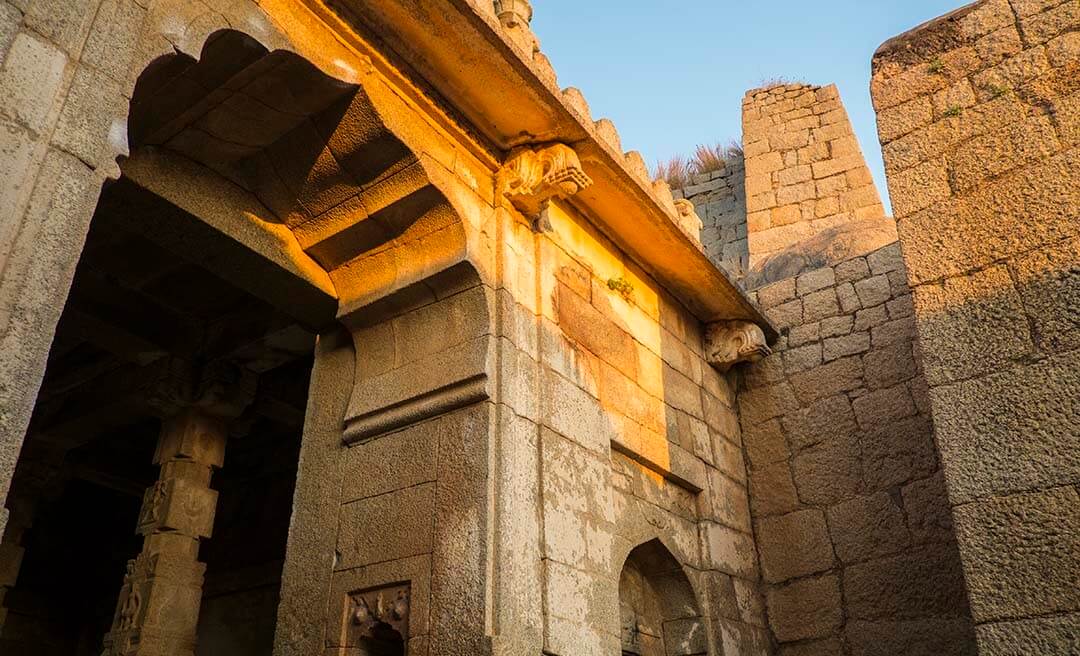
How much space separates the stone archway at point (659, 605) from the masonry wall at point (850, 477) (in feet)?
2.94

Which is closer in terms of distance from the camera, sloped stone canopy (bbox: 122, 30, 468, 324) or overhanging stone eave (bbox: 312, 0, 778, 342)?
sloped stone canopy (bbox: 122, 30, 468, 324)

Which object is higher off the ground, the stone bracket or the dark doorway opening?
the dark doorway opening

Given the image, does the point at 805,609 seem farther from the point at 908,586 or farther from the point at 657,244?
the point at 657,244

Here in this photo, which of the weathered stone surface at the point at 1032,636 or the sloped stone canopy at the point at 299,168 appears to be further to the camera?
the sloped stone canopy at the point at 299,168

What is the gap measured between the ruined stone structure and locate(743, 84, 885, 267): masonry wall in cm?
184

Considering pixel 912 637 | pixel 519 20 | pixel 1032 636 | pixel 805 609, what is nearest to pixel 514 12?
pixel 519 20

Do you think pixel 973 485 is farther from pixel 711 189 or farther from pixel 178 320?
pixel 711 189

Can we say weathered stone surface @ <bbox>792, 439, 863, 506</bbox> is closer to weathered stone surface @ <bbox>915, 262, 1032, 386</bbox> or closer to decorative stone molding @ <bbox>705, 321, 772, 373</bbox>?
decorative stone molding @ <bbox>705, 321, 772, 373</bbox>

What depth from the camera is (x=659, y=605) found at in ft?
16.9

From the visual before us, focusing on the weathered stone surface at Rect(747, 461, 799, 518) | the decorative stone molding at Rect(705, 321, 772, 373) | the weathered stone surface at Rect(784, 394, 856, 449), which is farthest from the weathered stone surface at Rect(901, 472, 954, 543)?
the decorative stone molding at Rect(705, 321, 772, 373)

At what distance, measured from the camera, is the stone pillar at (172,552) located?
500 cm

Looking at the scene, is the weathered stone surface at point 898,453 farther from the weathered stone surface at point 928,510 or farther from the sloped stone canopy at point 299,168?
the sloped stone canopy at point 299,168

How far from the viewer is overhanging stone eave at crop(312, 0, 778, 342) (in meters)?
3.85

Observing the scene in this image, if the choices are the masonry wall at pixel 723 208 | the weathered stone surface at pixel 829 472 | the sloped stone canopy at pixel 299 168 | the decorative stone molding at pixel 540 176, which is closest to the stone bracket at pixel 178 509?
the sloped stone canopy at pixel 299 168
